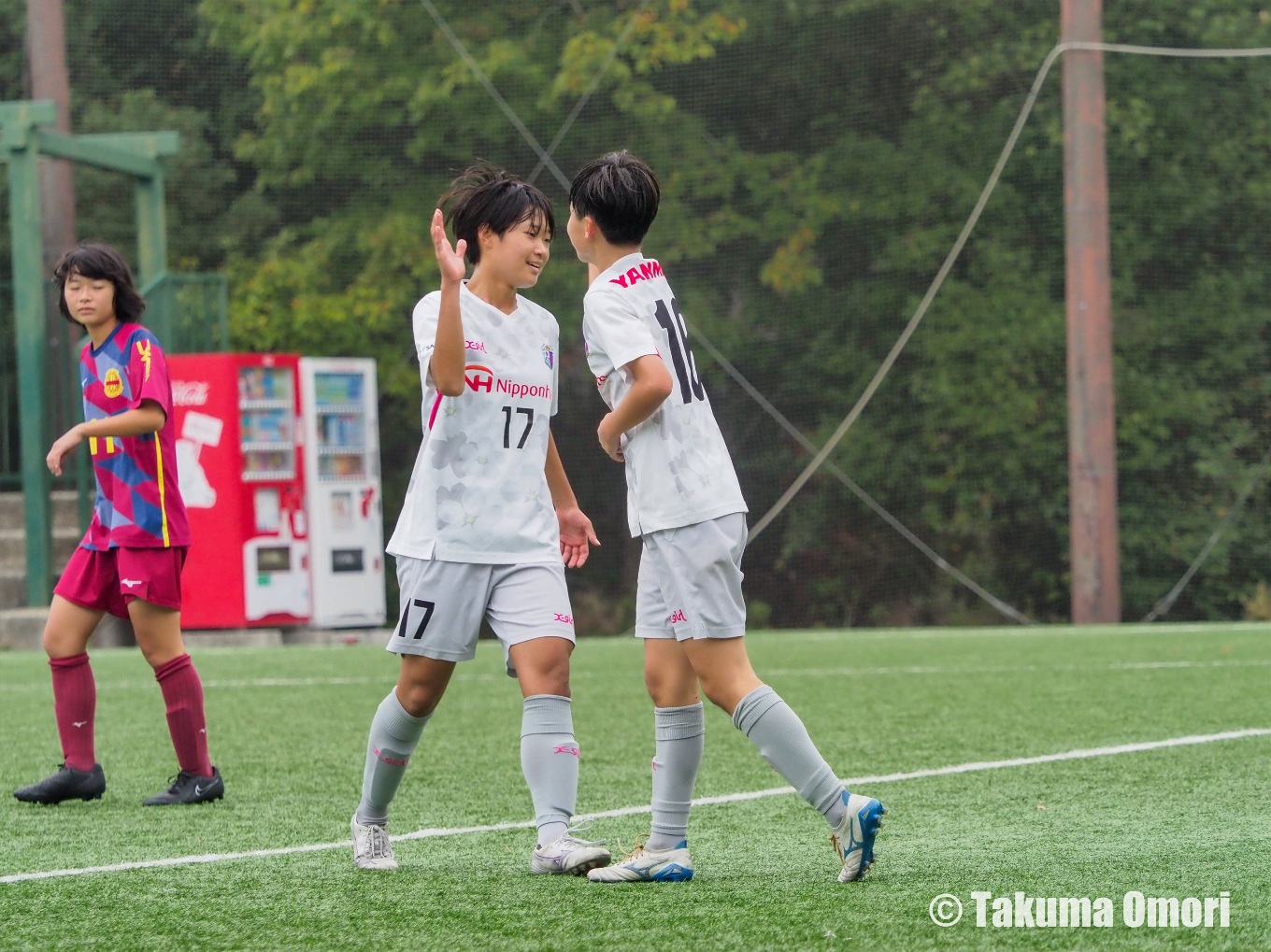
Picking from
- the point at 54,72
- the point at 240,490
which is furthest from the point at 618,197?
the point at 54,72

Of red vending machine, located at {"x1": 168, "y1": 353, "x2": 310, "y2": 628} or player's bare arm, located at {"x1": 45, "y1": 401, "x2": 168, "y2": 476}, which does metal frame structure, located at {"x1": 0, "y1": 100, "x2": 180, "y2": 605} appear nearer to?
red vending machine, located at {"x1": 168, "y1": 353, "x2": 310, "y2": 628}

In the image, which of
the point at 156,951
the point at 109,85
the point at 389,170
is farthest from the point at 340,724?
the point at 109,85

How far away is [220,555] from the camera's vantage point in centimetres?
1238

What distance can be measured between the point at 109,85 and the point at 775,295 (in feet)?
22.5

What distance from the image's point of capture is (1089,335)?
13.1 meters

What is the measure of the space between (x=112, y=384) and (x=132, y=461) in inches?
8.8

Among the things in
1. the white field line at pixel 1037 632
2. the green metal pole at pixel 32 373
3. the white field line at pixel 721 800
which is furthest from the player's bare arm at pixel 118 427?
the green metal pole at pixel 32 373

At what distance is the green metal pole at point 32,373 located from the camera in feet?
41.3

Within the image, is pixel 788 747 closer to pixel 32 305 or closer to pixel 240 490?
pixel 240 490

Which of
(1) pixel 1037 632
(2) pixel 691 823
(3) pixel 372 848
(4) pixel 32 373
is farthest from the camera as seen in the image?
(4) pixel 32 373

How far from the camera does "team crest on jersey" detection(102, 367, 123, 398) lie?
482cm

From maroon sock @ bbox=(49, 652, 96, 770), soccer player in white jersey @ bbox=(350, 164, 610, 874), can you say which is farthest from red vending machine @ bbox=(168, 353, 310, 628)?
soccer player in white jersey @ bbox=(350, 164, 610, 874)

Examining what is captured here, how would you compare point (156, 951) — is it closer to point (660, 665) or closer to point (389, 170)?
point (660, 665)

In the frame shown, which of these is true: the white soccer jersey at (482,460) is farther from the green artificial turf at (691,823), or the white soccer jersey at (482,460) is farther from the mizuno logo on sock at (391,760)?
the green artificial turf at (691,823)
